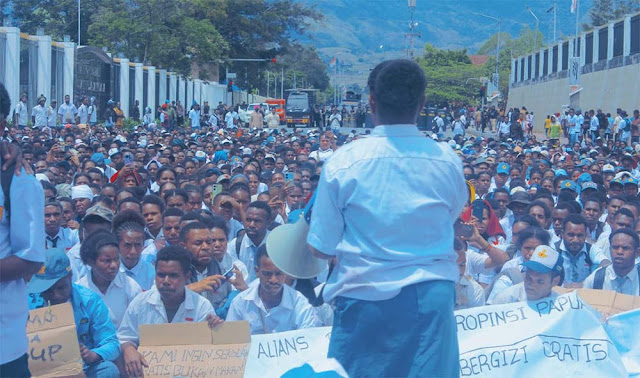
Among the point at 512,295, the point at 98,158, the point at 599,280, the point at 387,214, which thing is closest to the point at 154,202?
the point at 512,295

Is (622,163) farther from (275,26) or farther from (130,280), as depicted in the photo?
(275,26)

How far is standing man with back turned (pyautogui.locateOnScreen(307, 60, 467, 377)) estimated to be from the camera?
3271 mm

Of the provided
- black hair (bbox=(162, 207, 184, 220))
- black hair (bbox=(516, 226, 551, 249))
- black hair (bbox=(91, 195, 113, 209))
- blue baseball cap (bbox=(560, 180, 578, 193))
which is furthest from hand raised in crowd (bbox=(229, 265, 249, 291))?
blue baseball cap (bbox=(560, 180, 578, 193))

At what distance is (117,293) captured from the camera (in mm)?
6152

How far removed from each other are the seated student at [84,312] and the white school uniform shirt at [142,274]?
4.80 ft

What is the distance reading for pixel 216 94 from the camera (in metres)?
61.9

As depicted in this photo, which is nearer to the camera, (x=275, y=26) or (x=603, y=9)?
(x=275, y=26)

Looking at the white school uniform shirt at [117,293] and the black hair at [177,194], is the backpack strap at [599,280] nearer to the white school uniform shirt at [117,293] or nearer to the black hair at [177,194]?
the white school uniform shirt at [117,293]

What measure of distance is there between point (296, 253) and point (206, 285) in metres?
2.79

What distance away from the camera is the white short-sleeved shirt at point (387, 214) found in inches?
129

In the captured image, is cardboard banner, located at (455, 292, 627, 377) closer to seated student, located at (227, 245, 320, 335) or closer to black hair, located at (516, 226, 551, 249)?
seated student, located at (227, 245, 320, 335)

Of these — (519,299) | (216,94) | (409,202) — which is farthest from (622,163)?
(216,94)

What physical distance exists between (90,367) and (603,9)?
9114 centimetres

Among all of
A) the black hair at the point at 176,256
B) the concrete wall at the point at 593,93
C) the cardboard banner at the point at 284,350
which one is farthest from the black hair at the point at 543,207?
the concrete wall at the point at 593,93
